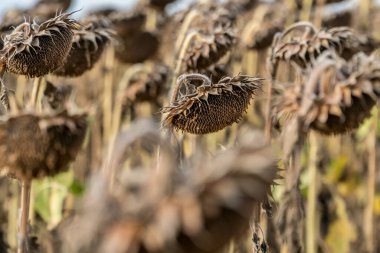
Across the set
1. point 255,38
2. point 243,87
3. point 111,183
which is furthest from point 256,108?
point 111,183

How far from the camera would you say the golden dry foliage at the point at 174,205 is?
3.96 feet

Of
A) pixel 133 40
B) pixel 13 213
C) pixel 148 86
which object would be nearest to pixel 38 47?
pixel 13 213

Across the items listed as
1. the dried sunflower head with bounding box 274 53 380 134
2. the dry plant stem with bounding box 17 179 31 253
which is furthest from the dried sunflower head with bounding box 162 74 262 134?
the dry plant stem with bounding box 17 179 31 253

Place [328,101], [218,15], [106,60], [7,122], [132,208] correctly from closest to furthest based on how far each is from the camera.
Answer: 1. [132,208]
2. [7,122]
3. [328,101]
4. [218,15]
5. [106,60]

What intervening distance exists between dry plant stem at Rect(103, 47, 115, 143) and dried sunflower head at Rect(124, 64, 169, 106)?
1.93 feet

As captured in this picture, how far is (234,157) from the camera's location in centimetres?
125

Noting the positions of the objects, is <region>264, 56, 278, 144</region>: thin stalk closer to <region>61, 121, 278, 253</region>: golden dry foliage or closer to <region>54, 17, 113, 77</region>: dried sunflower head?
<region>54, 17, 113, 77</region>: dried sunflower head

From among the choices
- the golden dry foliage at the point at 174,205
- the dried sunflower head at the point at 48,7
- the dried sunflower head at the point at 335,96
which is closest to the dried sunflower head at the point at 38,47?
the dried sunflower head at the point at 335,96

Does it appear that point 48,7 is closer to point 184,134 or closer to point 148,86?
point 148,86

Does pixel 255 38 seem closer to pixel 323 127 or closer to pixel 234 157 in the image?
pixel 323 127

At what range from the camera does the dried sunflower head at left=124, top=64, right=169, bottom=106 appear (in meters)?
4.38

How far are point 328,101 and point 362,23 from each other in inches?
160

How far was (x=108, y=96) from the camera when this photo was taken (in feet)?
17.2

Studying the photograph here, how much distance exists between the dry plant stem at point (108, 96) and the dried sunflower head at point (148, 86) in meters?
0.59
